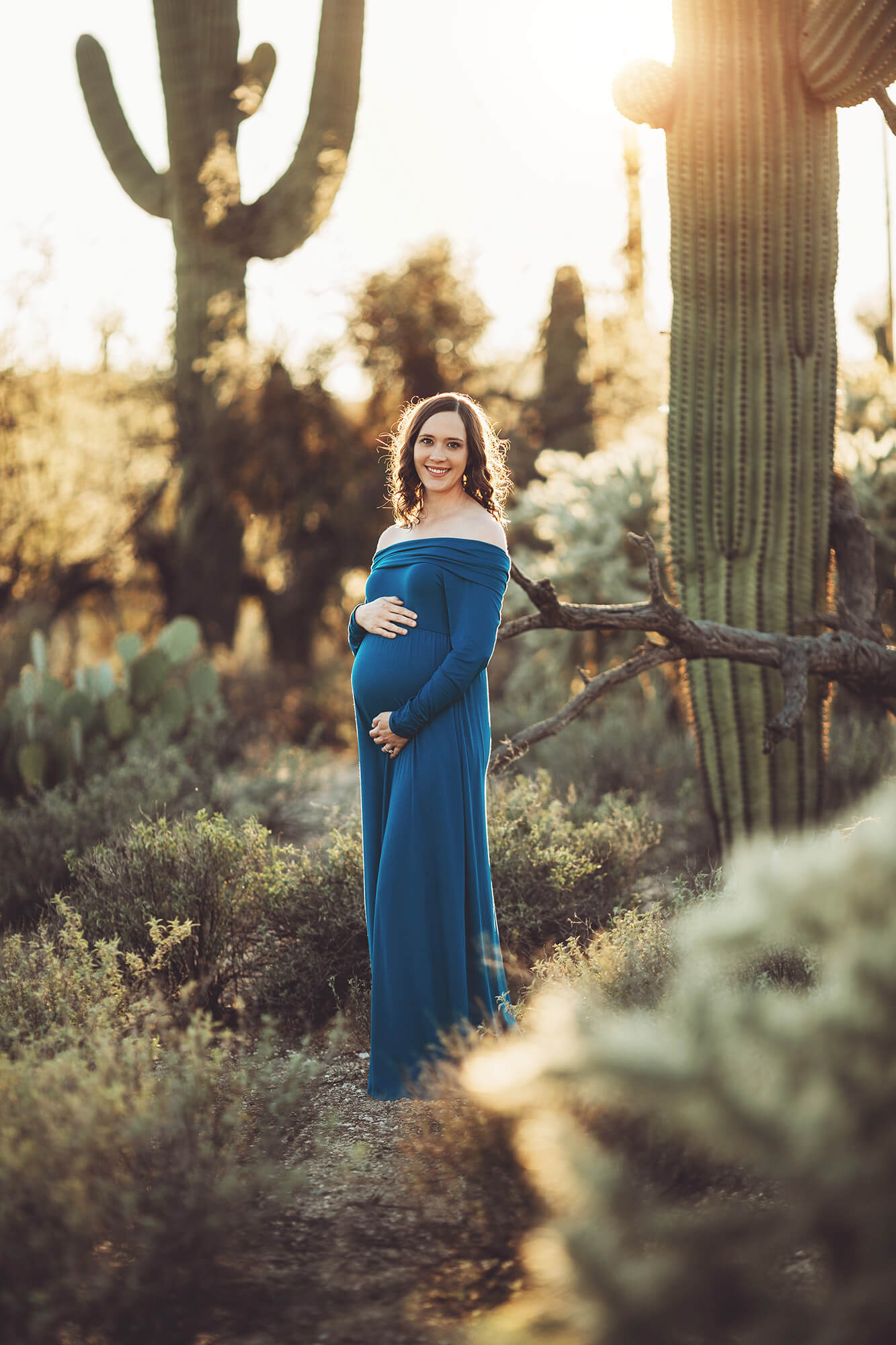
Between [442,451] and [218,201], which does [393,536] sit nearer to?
[442,451]

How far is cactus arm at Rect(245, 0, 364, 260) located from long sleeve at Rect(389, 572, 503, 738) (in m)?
10.1

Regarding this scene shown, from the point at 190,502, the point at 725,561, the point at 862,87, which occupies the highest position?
the point at 190,502

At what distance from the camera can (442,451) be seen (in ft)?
11.8

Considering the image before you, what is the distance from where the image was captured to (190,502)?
1264cm

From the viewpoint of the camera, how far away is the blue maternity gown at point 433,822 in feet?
11.3

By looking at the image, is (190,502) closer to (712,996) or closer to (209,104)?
(209,104)

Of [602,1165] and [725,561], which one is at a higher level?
[725,561]

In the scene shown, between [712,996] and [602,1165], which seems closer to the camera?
[602,1165]

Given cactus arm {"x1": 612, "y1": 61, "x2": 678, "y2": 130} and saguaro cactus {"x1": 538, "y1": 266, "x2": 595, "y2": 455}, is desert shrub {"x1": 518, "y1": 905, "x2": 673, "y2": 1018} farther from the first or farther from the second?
saguaro cactus {"x1": 538, "y1": 266, "x2": 595, "y2": 455}

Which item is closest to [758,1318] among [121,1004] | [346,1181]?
[346,1181]

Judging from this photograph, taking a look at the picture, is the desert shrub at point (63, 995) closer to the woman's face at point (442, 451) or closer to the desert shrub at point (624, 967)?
the desert shrub at point (624, 967)

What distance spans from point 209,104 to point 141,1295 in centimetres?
1294

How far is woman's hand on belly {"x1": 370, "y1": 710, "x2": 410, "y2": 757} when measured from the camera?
3.51m

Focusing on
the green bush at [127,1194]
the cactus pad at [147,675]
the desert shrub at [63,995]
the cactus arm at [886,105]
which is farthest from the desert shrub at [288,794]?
the cactus arm at [886,105]
